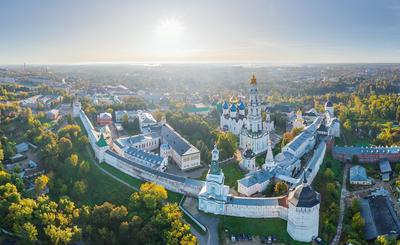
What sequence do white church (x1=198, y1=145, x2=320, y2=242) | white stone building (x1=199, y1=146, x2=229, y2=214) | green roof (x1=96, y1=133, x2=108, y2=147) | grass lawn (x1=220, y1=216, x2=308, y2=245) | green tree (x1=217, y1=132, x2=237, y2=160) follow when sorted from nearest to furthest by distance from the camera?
white church (x1=198, y1=145, x2=320, y2=242) → grass lawn (x1=220, y1=216, x2=308, y2=245) → white stone building (x1=199, y1=146, x2=229, y2=214) → green roof (x1=96, y1=133, x2=108, y2=147) → green tree (x1=217, y1=132, x2=237, y2=160)

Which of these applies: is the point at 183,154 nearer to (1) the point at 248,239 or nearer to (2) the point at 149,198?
(2) the point at 149,198

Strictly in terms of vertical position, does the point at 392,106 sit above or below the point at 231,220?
above

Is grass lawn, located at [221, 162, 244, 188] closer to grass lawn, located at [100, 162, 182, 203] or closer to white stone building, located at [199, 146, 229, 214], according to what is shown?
white stone building, located at [199, 146, 229, 214]

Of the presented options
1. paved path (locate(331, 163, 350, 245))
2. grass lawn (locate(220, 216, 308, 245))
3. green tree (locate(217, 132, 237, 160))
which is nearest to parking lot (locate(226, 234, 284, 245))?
grass lawn (locate(220, 216, 308, 245))

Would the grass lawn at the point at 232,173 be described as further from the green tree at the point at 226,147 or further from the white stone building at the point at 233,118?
the white stone building at the point at 233,118

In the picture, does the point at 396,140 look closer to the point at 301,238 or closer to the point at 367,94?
the point at 301,238

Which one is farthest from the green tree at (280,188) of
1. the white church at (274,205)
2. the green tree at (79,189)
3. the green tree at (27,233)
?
the green tree at (27,233)

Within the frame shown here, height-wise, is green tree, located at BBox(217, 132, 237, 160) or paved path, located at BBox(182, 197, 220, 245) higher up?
green tree, located at BBox(217, 132, 237, 160)

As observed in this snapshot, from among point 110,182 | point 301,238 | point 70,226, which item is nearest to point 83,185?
point 110,182
